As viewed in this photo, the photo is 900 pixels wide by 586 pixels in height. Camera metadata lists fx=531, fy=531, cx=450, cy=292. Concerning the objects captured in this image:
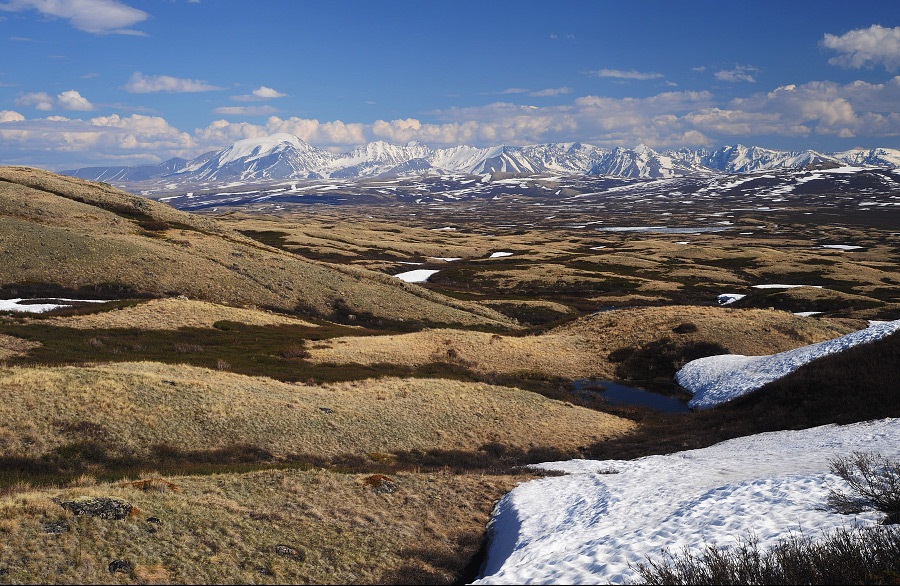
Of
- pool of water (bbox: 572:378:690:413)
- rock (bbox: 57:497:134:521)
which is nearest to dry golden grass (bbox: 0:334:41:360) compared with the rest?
rock (bbox: 57:497:134:521)

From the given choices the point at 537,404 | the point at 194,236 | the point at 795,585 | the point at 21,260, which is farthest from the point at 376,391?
the point at 194,236

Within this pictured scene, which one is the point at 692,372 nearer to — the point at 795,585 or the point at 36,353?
the point at 795,585

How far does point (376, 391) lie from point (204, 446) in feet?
46.8

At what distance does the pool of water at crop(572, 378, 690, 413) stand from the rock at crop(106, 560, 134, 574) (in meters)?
42.2

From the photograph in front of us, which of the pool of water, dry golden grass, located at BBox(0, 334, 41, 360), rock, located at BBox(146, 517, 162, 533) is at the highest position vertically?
dry golden grass, located at BBox(0, 334, 41, 360)

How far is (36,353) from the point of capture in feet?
120

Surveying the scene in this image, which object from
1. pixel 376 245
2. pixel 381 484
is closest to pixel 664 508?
pixel 381 484

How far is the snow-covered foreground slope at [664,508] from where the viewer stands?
45.6 ft

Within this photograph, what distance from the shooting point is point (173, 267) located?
2876 inches

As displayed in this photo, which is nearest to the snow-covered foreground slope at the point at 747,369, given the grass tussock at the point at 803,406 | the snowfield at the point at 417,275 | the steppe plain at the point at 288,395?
the steppe plain at the point at 288,395

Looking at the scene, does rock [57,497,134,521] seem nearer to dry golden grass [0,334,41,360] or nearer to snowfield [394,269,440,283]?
dry golden grass [0,334,41,360]

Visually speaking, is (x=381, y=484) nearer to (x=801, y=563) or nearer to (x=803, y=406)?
(x=801, y=563)

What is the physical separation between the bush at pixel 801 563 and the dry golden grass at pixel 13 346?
4034cm

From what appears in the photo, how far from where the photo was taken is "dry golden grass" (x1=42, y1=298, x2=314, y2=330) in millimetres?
48531
